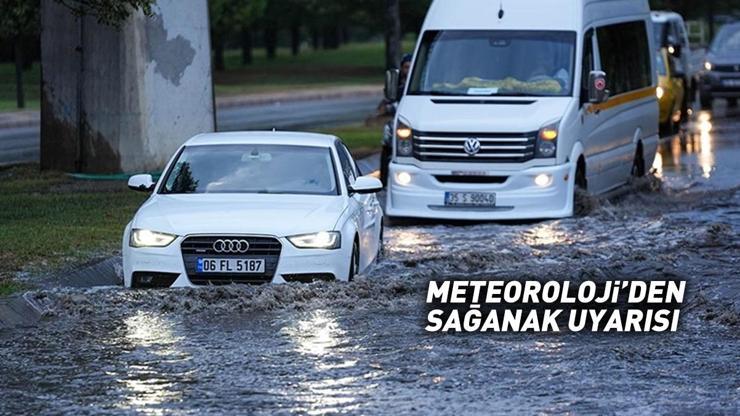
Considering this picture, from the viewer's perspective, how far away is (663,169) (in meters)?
27.2

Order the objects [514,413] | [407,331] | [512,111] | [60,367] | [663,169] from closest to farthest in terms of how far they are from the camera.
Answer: [514,413], [60,367], [407,331], [512,111], [663,169]

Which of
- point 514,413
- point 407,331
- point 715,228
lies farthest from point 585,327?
point 715,228

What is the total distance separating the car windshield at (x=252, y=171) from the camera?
47.6 ft

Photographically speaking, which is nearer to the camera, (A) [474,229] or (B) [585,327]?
(B) [585,327]

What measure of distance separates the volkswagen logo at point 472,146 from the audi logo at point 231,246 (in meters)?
6.58

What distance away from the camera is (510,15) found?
68.6 ft

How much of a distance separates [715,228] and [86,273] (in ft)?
22.1

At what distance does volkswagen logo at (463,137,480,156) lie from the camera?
19531 mm

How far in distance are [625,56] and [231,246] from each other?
36.2ft

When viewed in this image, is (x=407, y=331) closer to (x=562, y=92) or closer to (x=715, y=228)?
(x=715, y=228)

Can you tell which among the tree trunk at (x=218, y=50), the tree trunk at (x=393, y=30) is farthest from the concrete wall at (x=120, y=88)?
the tree trunk at (x=218, y=50)

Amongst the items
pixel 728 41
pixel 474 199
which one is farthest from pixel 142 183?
pixel 728 41

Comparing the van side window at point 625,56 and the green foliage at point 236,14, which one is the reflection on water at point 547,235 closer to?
the van side window at point 625,56

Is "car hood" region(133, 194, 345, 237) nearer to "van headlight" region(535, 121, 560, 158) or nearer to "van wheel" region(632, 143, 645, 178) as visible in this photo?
"van headlight" region(535, 121, 560, 158)
